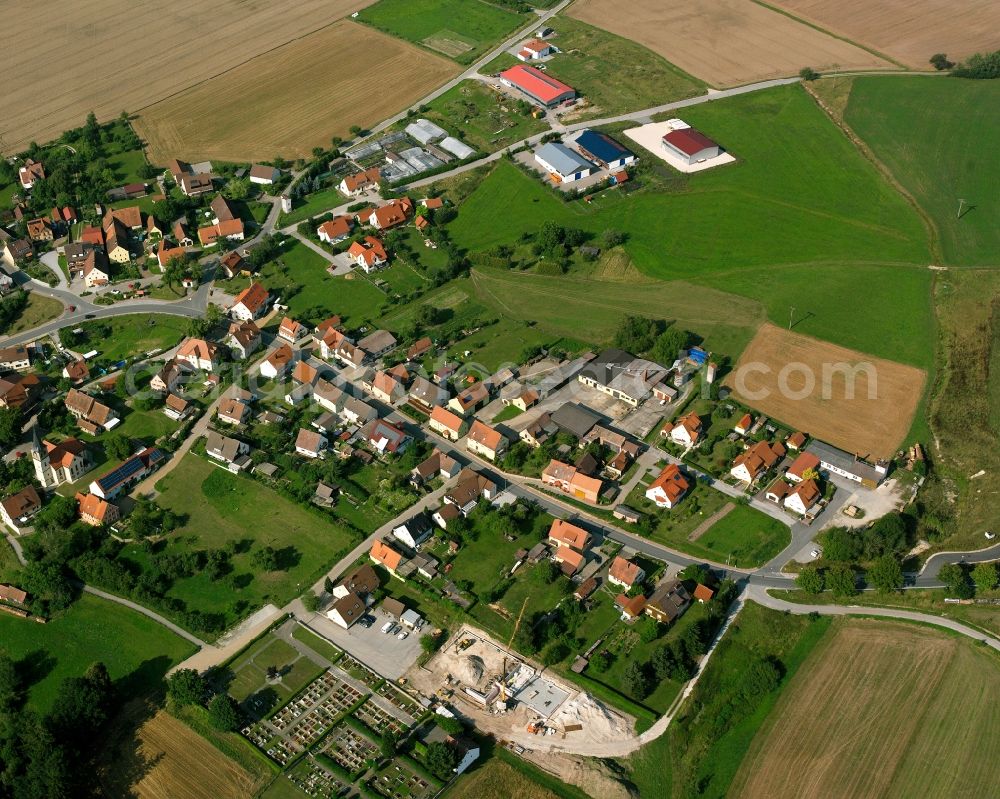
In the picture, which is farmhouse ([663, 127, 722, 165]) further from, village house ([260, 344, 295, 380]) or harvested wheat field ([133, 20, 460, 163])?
village house ([260, 344, 295, 380])

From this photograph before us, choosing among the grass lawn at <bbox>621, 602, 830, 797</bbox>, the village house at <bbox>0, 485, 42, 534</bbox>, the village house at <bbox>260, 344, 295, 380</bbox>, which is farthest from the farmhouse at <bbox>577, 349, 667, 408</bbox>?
the village house at <bbox>0, 485, 42, 534</bbox>

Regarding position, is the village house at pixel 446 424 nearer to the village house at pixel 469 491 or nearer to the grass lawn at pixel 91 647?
the village house at pixel 469 491

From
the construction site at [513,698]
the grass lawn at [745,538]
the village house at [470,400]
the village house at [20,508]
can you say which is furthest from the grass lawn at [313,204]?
the grass lawn at [745,538]

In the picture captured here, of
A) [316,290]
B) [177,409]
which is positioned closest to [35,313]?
[177,409]

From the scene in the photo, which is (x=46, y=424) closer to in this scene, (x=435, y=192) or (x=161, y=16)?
(x=435, y=192)

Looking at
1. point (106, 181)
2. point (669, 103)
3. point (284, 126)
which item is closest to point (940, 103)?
point (669, 103)

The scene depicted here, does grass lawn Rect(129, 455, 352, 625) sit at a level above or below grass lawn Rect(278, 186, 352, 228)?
below

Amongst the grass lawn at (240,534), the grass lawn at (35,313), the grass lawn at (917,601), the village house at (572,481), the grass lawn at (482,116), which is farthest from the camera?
the grass lawn at (482,116)
